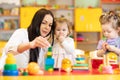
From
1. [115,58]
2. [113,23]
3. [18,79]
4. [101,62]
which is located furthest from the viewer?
[113,23]

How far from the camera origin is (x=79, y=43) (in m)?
6.05

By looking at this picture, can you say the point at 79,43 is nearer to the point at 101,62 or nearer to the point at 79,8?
the point at 79,8

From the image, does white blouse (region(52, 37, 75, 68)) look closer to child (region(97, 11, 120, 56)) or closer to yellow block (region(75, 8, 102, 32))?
child (region(97, 11, 120, 56))

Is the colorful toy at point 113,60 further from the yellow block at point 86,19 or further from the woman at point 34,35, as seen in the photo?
the yellow block at point 86,19

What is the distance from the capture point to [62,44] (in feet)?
8.74

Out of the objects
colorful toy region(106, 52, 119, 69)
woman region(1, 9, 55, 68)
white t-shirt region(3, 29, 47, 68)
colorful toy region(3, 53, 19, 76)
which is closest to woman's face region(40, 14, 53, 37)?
woman region(1, 9, 55, 68)

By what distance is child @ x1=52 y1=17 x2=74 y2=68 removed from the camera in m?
2.64

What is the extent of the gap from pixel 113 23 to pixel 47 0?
3.87 metres

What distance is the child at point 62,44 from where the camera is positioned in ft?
8.66

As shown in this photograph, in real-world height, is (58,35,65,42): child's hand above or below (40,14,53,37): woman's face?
below

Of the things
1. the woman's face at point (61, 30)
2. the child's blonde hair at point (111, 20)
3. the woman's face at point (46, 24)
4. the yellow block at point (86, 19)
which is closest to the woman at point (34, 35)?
the woman's face at point (46, 24)

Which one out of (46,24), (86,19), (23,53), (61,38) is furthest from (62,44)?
(86,19)

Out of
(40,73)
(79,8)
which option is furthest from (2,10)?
(40,73)

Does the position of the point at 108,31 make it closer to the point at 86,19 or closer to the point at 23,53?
the point at 23,53
